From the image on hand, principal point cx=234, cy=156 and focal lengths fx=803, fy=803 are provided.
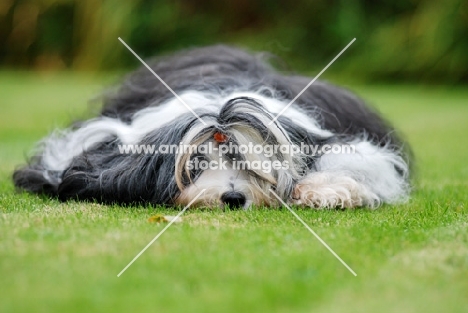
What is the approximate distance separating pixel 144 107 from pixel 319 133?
1.11 m

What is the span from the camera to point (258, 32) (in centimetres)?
1489

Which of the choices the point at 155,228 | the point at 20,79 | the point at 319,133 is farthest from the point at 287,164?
the point at 20,79

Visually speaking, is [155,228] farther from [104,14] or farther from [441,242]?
[104,14]

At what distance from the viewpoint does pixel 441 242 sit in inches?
124

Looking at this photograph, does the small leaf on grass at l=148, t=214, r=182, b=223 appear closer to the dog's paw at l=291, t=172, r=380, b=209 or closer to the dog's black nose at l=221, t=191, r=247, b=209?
the dog's black nose at l=221, t=191, r=247, b=209

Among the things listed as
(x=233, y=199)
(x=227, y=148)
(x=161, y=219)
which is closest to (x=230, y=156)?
(x=227, y=148)

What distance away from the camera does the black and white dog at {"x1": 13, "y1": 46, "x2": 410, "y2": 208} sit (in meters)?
3.85

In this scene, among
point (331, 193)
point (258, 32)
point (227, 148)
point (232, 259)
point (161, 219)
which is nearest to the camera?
point (232, 259)

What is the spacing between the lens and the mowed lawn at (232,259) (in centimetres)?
242

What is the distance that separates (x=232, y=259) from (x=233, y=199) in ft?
3.41

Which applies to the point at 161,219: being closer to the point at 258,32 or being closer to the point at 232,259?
the point at 232,259

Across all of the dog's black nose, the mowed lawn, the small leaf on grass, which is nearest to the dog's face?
the dog's black nose

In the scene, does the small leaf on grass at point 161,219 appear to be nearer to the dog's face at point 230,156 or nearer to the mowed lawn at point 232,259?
the mowed lawn at point 232,259

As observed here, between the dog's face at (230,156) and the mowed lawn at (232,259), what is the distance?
145 mm
